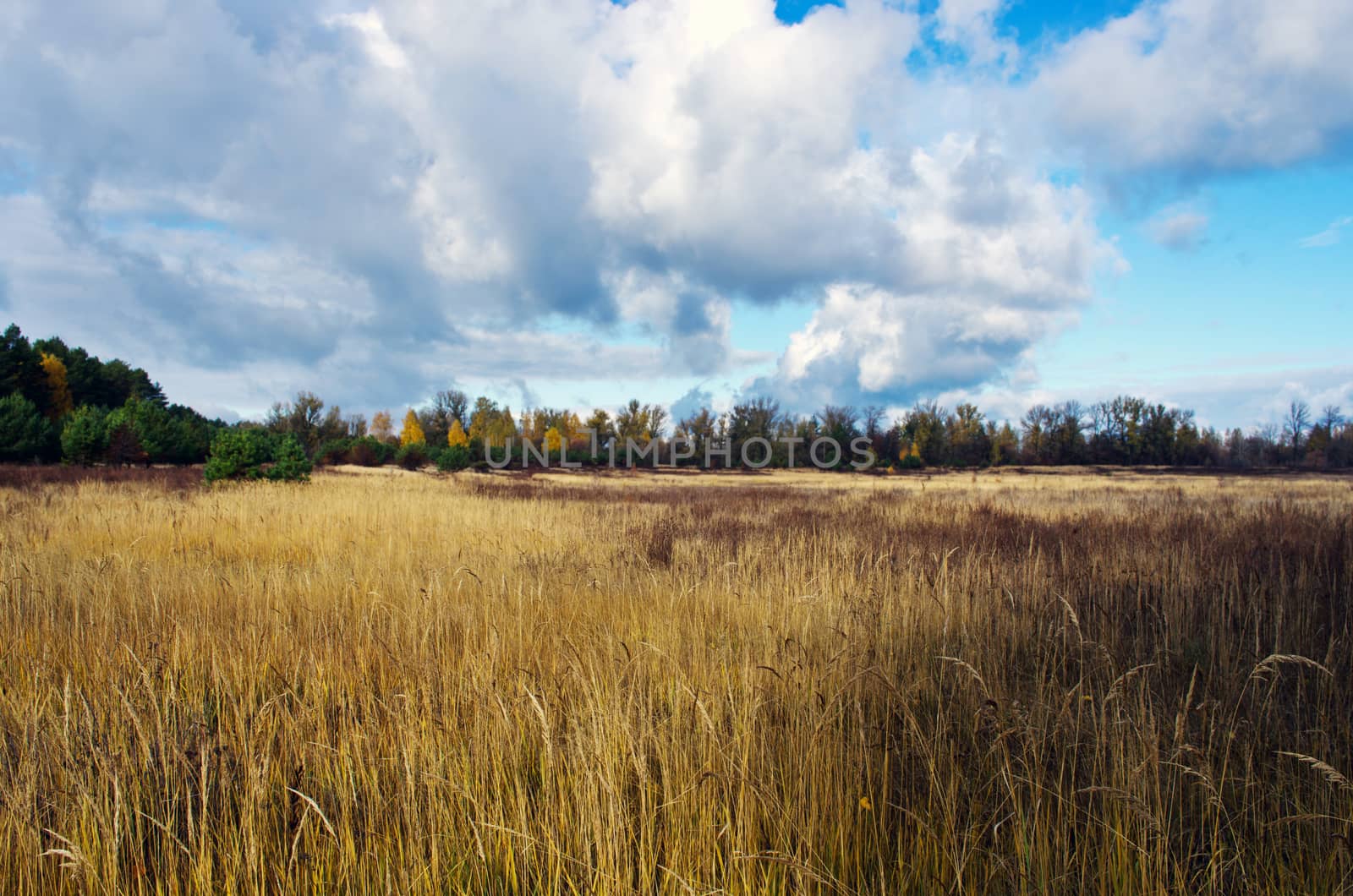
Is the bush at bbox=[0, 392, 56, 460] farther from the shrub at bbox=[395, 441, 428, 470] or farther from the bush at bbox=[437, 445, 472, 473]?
the shrub at bbox=[395, 441, 428, 470]

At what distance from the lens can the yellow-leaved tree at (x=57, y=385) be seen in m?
61.9

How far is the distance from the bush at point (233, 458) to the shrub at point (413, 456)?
38.5m

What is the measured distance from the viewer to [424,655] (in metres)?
3.91

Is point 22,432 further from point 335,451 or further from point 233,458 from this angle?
point 335,451

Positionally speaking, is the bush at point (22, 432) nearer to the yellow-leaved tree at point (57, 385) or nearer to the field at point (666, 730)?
the yellow-leaved tree at point (57, 385)

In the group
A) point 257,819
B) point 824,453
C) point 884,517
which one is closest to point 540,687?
point 257,819

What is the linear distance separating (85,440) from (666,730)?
39.2m

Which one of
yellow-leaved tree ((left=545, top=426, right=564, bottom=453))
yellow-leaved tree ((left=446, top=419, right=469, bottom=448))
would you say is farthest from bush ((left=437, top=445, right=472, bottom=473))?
yellow-leaved tree ((left=545, top=426, right=564, bottom=453))

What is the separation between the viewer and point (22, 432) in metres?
33.5

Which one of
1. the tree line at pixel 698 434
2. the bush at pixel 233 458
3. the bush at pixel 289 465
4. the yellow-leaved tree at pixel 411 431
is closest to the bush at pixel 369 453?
the tree line at pixel 698 434

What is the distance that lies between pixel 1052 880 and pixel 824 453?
9049 cm

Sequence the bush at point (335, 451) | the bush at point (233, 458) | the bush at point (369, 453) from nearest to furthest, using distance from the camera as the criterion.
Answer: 1. the bush at point (233, 458)
2. the bush at point (335, 451)
3. the bush at point (369, 453)

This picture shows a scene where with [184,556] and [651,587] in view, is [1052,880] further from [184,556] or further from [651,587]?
[184,556]

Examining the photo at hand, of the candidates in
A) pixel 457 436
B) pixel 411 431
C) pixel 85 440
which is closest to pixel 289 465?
pixel 85 440
